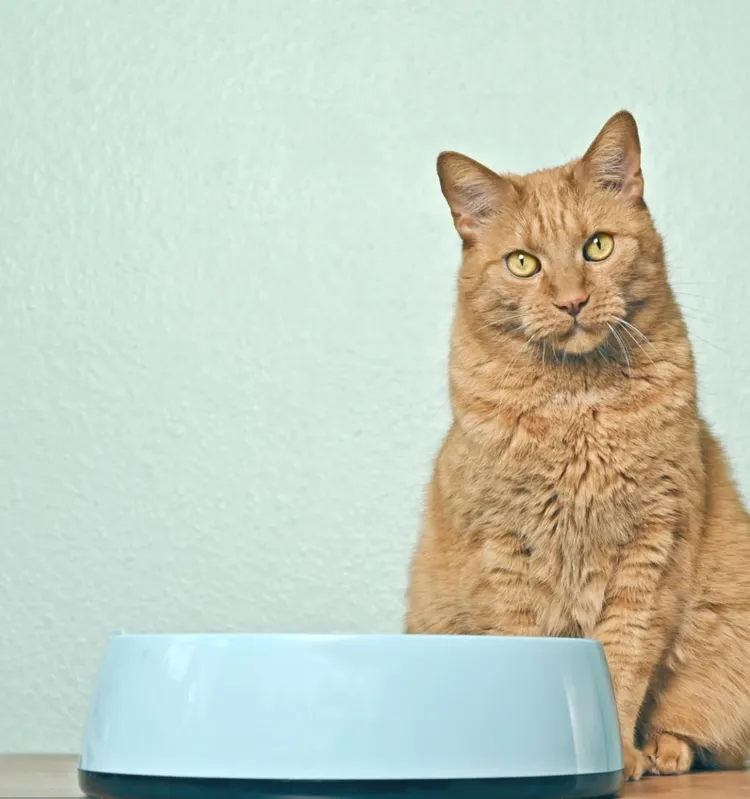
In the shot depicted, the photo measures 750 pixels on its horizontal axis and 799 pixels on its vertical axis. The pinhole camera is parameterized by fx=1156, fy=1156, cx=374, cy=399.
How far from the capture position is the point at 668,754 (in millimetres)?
1101

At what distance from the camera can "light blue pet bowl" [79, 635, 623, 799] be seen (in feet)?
2.08

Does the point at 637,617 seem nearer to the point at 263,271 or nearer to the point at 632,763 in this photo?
the point at 632,763

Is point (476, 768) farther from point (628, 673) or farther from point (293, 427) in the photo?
point (293, 427)

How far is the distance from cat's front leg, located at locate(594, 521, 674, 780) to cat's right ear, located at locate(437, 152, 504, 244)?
38 cm

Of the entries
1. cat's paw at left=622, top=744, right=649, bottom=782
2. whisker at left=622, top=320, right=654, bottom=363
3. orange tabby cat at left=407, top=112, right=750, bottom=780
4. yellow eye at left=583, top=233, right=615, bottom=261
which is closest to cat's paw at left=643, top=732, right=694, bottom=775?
orange tabby cat at left=407, top=112, right=750, bottom=780

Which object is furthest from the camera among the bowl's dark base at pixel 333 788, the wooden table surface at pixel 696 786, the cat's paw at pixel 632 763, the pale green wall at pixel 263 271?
the pale green wall at pixel 263 271

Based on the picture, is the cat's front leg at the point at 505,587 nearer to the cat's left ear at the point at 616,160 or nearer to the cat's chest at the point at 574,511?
Result: the cat's chest at the point at 574,511

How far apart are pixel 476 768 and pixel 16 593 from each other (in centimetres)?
114

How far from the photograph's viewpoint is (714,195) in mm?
1630

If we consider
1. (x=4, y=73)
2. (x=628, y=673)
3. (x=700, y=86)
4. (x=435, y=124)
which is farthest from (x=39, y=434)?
→ (x=700, y=86)

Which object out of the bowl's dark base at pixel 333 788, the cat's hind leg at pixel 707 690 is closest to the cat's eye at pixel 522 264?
the cat's hind leg at pixel 707 690

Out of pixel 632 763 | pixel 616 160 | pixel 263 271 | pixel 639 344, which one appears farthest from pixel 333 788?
pixel 263 271

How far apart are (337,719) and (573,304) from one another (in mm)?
578

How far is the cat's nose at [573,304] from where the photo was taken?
1.10 meters
